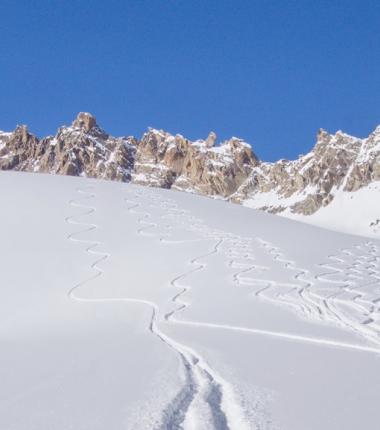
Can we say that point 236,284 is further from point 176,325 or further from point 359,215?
point 359,215

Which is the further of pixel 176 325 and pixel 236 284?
pixel 236 284

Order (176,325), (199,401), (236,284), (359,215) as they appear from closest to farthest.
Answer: (199,401), (176,325), (236,284), (359,215)

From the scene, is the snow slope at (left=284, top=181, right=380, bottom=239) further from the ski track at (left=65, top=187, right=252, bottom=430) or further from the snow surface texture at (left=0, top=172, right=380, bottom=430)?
the ski track at (left=65, top=187, right=252, bottom=430)

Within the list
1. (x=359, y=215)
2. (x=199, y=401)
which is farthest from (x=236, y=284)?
(x=359, y=215)

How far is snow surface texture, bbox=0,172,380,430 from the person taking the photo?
366 cm

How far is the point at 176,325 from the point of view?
22.4 ft

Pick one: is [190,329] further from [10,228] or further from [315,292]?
[10,228]

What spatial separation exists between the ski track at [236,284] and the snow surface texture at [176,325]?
0.08 feet

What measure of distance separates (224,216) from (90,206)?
206 inches

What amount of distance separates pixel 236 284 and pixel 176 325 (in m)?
3.37

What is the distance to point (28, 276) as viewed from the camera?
1048 centimetres

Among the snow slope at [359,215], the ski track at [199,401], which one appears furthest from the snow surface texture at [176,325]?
the snow slope at [359,215]

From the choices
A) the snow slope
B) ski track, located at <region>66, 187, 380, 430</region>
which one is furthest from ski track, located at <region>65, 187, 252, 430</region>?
the snow slope

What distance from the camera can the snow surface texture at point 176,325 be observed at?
366 cm
